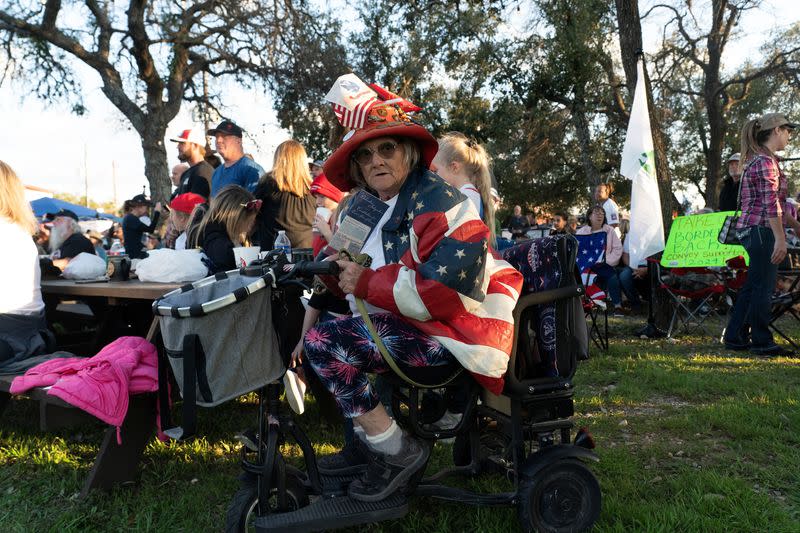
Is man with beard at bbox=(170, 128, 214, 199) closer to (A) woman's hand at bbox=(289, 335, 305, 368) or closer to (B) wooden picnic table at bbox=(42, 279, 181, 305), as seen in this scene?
(B) wooden picnic table at bbox=(42, 279, 181, 305)

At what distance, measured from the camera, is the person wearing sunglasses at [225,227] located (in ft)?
12.9

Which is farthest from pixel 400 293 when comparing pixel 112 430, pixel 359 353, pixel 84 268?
pixel 84 268

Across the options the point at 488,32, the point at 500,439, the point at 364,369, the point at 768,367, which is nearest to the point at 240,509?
the point at 364,369

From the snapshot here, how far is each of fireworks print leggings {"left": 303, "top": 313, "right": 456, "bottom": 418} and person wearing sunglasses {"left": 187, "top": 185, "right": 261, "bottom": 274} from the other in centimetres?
180

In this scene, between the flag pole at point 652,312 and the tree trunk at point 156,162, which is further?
the tree trunk at point 156,162

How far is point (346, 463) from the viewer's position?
2738 millimetres

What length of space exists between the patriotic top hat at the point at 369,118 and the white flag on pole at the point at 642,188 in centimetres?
499

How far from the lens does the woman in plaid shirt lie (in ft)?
17.5

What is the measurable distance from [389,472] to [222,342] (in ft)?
2.65

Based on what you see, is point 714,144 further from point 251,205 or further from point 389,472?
point 389,472

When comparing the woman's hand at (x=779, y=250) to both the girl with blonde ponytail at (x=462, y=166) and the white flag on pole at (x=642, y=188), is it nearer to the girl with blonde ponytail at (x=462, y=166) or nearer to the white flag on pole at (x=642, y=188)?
the white flag on pole at (x=642, y=188)

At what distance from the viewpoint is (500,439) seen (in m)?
2.98

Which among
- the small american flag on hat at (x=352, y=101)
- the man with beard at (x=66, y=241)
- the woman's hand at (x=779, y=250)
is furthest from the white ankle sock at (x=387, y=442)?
the woman's hand at (x=779, y=250)

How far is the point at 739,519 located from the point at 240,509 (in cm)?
205
